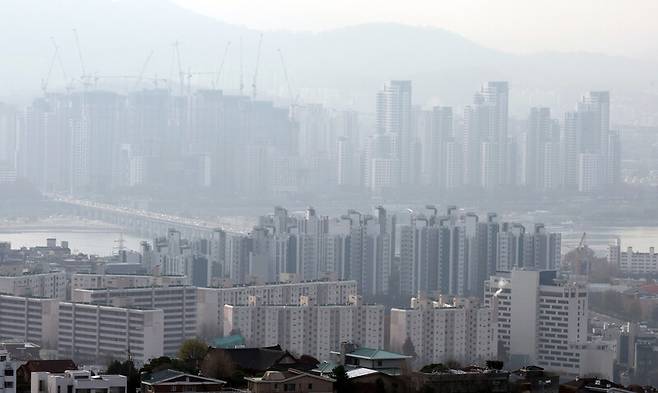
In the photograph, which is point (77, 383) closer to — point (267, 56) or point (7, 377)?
point (7, 377)

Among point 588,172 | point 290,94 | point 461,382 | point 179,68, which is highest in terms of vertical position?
point 179,68

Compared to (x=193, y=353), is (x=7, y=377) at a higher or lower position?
higher

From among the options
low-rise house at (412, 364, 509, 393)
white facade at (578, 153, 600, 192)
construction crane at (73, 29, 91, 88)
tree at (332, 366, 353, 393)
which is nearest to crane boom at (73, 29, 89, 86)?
construction crane at (73, 29, 91, 88)

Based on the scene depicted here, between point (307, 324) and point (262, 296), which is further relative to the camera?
point (262, 296)

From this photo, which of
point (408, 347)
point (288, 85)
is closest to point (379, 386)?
point (408, 347)

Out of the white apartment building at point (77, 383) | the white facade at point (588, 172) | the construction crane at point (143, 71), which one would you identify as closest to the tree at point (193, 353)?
the white apartment building at point (77, 383)

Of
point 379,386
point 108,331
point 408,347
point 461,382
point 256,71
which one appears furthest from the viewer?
point 256,71

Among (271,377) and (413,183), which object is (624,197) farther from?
(271,377)

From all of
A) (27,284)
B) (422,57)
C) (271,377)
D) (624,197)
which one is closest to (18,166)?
(422,57)

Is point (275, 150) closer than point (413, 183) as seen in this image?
No
